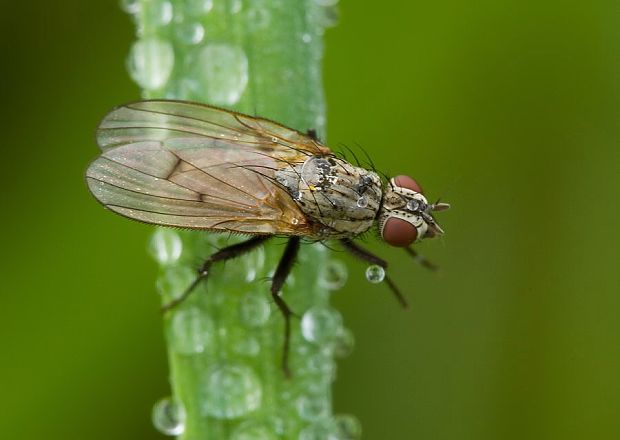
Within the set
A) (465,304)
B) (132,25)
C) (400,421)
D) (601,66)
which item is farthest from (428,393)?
(132,25)

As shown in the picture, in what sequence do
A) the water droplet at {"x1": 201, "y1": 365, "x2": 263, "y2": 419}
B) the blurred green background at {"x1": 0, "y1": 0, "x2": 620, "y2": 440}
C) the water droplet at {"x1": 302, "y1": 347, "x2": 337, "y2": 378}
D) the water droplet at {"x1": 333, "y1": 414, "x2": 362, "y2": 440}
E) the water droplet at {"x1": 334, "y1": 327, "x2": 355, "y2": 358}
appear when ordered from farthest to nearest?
the blurred green background at {"x1": 0, "y1": 0, "x2": 620, "y2": 440}, the water droplet at {"x1": 334, "y1": 327, "x2": 355, "y2": 358}, the water droplet at {"x1": 333, "y1": 414, "x2": 362, "y2": 440}, the water droplet at {"x1": 302, "y1": 347, "x2": 337, "y2": 378}, the water droplet at {"x1": 201, "y1": 365, "x2": 263, "y2": 419}

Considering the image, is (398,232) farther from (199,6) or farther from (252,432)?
(199,6)

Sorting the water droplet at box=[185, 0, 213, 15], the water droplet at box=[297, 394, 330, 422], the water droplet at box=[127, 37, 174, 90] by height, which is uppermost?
the water droplet at box=[185, 0, 213, 15]

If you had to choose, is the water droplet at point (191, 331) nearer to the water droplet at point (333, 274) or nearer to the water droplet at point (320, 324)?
the water droplet at point (320, 324)

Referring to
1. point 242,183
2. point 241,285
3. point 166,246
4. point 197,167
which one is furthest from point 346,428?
point 197,167

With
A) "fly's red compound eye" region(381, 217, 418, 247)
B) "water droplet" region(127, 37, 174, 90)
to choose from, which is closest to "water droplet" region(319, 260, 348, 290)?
"fly's red compound eye" region(381, 217, 418, 247)

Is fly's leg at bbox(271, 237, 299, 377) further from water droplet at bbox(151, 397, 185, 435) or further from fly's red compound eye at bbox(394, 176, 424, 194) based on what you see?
fly's red compound eye at bbox(394, 176, 424, 194)

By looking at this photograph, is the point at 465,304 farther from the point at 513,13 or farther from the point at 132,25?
the point at 132,25
